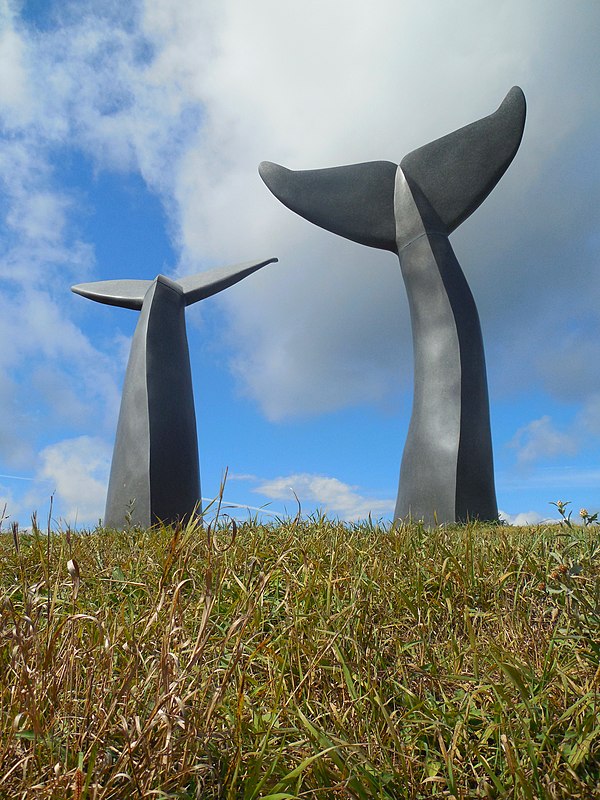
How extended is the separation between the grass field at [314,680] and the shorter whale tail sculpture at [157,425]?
190 inches

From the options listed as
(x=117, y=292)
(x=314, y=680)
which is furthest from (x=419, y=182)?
(x=314, y=680)

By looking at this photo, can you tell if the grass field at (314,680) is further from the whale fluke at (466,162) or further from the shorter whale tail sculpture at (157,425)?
the whale fluke at (466,162)

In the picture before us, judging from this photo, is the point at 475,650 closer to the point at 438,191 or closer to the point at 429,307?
the point at 429,307

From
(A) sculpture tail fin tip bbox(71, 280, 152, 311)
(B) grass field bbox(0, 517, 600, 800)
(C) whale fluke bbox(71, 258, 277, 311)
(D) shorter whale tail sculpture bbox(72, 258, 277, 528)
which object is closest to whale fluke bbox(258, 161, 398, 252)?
(C) whale fluke bbox(71, 258, 277, 311)

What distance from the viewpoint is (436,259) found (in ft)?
27.5

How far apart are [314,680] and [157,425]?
249 inches

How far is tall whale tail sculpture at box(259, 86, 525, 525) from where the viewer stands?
7.82 metres

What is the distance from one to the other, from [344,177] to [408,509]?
451 cm

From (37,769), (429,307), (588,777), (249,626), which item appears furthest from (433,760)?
(429,307)

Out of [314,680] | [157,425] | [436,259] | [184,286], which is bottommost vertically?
[314,680]

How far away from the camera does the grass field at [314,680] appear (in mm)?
1605

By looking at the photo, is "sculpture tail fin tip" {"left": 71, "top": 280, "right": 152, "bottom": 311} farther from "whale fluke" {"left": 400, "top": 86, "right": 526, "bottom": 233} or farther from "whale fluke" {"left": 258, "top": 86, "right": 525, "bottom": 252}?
"whale fluke" {"left": 400, "top": 86, "right": 526, "bottom": 233}

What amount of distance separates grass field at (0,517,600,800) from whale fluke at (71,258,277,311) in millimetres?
6665

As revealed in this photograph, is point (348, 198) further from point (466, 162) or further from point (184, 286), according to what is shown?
point (184, 286)
